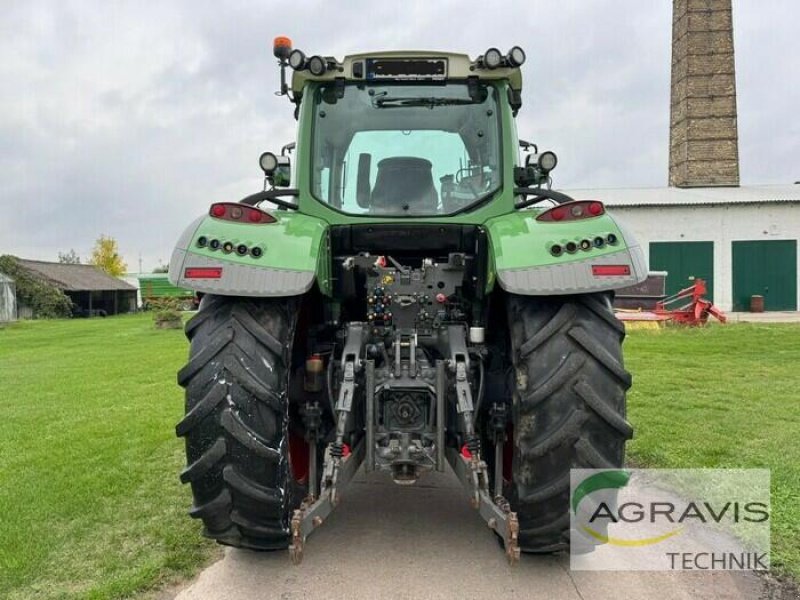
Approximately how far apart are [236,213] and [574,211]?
1.53m

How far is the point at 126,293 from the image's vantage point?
1656 inches

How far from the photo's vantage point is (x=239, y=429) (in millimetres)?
2559

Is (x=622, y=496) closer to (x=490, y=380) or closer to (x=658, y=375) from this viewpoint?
(x=490, y=380)

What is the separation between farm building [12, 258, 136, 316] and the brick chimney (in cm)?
3332

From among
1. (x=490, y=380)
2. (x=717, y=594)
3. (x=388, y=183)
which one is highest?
(x=388, y=183)

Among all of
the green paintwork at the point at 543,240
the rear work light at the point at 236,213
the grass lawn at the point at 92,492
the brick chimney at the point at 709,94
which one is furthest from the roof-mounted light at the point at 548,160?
the brick chimney at the point at 709,94

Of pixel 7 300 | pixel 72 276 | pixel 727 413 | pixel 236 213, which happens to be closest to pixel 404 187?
pixel 236 213

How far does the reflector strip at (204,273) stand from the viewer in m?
2.67

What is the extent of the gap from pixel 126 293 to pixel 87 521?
41.9 m

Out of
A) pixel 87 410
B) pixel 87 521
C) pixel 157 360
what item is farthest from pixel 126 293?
pixel 87 521

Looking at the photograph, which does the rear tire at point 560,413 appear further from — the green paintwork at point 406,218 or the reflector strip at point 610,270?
the green paintwork at point 406,218

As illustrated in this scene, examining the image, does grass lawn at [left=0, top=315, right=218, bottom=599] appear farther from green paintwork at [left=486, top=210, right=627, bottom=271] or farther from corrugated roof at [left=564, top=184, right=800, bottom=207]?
corrugated roof at [left=564, top=184, right=800, bottom=207]

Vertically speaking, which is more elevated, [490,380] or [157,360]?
[490,380]

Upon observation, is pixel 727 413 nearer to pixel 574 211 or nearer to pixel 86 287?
pixel 574 211
